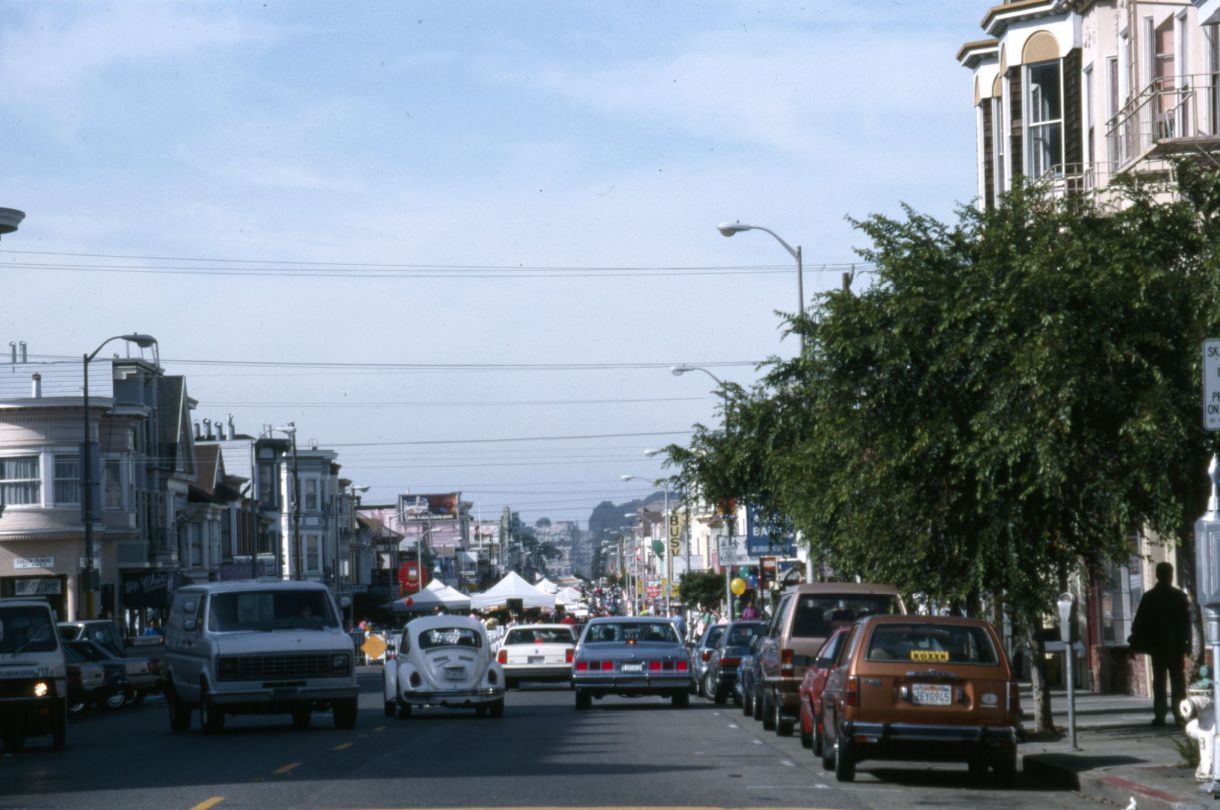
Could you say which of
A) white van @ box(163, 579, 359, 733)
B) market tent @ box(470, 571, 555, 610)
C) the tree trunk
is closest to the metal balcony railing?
the tree trunk

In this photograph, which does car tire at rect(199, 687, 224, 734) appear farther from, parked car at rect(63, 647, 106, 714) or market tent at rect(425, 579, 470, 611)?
market tent at rect(425, 579, 470, 611)

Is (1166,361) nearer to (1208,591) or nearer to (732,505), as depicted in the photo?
(1208,591)

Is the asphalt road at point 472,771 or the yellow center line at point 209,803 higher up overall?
the yellow center line at point 209,803

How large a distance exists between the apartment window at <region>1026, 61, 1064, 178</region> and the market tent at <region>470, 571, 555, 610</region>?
45366 mm

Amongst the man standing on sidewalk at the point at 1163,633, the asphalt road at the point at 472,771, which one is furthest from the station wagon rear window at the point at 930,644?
the man standing on sidewalk at the point at 1163,633

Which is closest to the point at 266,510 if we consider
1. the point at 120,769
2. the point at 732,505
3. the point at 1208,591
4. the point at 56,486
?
the point at 56,486

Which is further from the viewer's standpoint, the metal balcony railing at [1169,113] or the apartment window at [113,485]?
the apartment window at [113,485]

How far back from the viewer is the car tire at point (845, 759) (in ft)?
58.3

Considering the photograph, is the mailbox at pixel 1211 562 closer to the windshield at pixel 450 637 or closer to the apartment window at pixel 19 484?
the windshield at pixel 450 637

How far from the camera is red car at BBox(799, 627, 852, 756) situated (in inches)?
781

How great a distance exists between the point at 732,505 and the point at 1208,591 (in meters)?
29.6

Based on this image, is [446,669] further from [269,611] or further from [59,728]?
[59,728]

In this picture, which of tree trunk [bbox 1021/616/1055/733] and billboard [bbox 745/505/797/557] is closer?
tree trunk [bbox 1021/616/1055/733]

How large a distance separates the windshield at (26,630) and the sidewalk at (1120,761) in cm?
1206
